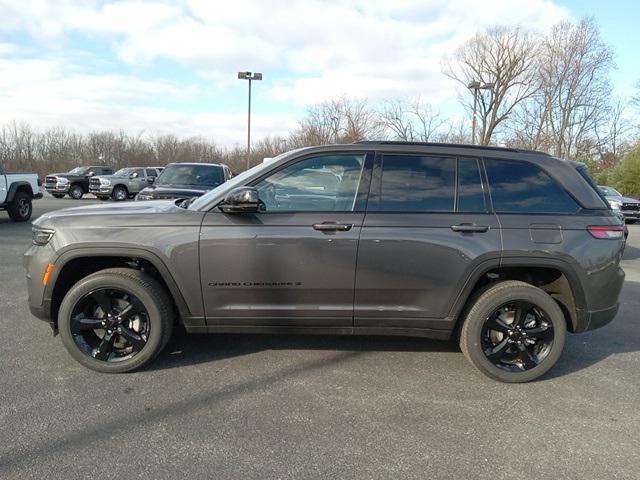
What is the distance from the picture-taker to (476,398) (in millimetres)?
3227

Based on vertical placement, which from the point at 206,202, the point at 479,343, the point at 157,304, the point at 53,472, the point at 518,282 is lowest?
the point at 53,472

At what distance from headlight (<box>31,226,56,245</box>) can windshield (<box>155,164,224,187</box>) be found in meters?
6.43

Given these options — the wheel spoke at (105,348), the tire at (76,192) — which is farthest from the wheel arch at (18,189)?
the tire at (76,192)

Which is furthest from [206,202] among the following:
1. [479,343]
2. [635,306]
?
[635,306]

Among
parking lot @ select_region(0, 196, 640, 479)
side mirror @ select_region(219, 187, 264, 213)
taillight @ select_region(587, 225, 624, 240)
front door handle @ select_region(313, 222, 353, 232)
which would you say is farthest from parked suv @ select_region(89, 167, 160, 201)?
taillight @ select_region(587, 225, 624, 240)

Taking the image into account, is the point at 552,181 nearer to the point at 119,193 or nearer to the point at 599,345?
the point at 599,345

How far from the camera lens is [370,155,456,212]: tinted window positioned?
3418 millimetres

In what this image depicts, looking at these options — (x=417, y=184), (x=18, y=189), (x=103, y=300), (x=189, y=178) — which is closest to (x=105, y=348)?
(x=103, y=300)

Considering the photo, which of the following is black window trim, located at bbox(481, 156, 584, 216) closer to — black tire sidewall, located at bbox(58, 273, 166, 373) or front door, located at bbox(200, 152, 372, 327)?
front door, located at bbox(200, 152, 372, 327)

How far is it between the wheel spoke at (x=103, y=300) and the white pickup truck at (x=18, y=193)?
1040cm

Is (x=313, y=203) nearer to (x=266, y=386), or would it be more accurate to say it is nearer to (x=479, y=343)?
(x=266, y=386)

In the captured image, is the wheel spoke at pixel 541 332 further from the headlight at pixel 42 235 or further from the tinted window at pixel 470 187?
the headlight at pixel 42 235

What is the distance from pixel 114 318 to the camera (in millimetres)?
3426

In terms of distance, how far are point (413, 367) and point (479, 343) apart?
586mm
